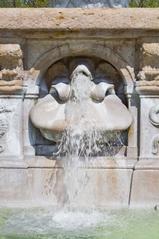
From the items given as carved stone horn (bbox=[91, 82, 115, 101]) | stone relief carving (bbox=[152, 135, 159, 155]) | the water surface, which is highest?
carved stone horn (bbox=[91, 82, 115, 101])

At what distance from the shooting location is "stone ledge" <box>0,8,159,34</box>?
396 centimetres

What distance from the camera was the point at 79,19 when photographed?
3.97 meters

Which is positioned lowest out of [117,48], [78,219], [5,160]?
[78,219]

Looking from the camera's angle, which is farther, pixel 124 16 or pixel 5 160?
pixel 5 160

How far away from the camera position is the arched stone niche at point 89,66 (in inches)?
166

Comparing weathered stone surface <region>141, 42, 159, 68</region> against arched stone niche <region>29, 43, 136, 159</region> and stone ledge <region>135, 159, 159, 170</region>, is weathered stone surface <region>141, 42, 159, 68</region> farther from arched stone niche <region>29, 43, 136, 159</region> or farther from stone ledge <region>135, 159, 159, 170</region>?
stone ledge <region>135, 159, 159, 170</region>

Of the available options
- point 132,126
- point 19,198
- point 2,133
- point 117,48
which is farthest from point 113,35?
point 19,198

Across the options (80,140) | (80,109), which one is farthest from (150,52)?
(80,140)

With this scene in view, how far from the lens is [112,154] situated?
4.35 m

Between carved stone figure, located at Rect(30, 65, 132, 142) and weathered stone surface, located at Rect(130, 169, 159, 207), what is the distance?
1.17ft

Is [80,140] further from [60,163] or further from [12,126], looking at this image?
[12,126]

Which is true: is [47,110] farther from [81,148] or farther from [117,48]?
[117,48]

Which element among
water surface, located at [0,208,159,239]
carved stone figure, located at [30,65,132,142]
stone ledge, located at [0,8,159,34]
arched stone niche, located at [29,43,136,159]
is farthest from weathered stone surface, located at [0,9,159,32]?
water surface, located at [0,208,159,239]

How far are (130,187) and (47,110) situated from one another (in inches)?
31.0
